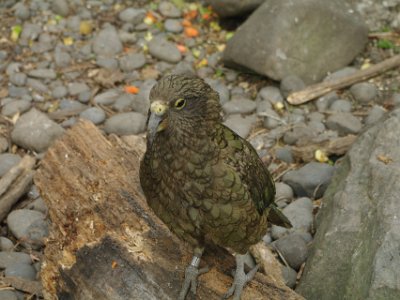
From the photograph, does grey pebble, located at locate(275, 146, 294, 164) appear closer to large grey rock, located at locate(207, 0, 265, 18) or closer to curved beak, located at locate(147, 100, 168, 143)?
large grey rock, located at locate(207, 0, 265, 18)

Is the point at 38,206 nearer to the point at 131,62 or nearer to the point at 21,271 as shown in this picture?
the point at 21,271

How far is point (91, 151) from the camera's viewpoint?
465cm

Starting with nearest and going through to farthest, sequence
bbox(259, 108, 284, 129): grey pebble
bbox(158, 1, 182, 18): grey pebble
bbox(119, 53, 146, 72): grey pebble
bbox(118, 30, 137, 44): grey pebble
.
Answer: bbox(259, 108, 284, 129): grey pebble
bbox(119, 53, 146, 72): grey pebble
bbox(118, 30, 137, 44): grey pebble
bbox(158, 1, 182, 18): grey pebble

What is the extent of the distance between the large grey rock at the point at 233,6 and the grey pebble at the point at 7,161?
312 cm

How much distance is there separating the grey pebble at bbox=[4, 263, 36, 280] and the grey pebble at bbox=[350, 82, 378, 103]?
3791mm

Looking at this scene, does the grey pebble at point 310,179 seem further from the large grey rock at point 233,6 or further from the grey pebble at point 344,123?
the large grey rock at point 233,6

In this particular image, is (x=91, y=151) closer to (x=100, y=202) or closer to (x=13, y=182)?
(x=100, y=202)

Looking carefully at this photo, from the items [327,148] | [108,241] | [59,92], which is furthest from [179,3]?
[108,241]

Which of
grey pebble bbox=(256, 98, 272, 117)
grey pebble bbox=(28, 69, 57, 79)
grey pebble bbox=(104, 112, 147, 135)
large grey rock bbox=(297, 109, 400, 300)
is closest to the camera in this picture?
large grey rock bbox=(297, 109, 400, 300)

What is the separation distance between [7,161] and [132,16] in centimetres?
285

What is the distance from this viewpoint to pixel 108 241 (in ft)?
13.1

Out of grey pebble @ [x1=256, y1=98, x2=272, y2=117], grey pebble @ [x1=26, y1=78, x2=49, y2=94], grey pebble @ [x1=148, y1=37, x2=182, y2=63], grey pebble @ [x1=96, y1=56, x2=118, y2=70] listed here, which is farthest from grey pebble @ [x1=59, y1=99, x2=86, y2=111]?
grey pebble @ [x1=256, y1=98, x2=272, y2=117]

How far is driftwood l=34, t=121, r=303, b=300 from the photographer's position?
12.5ft

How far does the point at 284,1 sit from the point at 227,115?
4.89 ft
